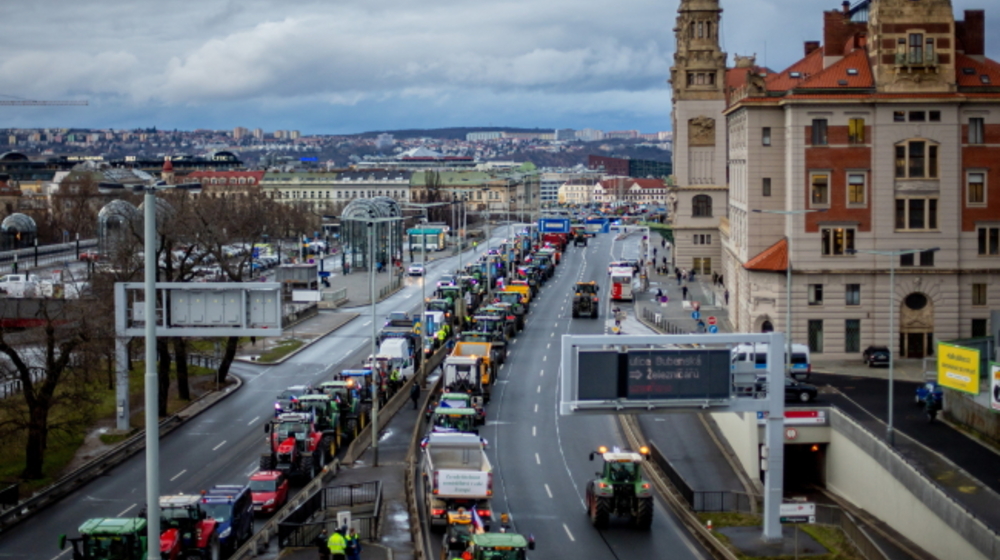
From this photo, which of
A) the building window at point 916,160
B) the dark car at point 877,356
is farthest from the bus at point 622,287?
the building window at point 916,160

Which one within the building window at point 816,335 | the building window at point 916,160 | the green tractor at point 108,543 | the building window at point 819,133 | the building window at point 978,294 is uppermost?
the building window at point 819,133

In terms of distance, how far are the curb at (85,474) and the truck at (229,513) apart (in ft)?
22.5

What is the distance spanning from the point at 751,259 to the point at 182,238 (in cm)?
3311

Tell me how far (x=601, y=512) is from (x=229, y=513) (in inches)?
401

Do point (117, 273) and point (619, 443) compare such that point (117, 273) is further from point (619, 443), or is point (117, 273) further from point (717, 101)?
point (717, 101)

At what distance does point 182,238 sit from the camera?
74312mm

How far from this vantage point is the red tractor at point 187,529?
29.5 metres

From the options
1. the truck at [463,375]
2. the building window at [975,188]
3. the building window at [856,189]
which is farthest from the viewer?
the building window at [856,189]

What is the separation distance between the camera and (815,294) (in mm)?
62625

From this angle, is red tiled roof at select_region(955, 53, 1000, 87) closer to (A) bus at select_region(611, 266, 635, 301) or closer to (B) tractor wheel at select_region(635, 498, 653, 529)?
(A) bus at select_region(611, 266, 635, 301)

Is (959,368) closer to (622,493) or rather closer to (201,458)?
(622,493)

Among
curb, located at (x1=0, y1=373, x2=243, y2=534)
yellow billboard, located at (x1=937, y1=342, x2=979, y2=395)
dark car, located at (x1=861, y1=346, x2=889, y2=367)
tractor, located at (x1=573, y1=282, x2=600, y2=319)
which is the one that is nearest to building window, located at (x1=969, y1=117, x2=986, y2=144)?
dark car, located at (x1=861, y1=346, x2=889, y2=367)

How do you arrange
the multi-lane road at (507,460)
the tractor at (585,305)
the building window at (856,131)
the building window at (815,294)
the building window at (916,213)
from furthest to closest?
the tractor at (585,305), the building window at (815,294), the building window at (856,131), the building window at (916,213), the multi-lane road at (507,460)

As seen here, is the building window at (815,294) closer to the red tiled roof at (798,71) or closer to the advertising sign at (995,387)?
the red tiled roof at (798,71)
